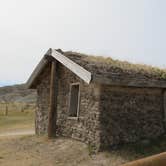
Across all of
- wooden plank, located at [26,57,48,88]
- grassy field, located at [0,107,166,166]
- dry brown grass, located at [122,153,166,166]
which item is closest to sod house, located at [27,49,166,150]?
wooden plank, located at [26,57,48,88]

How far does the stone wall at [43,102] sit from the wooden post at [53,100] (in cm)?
93

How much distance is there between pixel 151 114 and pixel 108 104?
6.21 ft

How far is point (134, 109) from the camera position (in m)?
11.5

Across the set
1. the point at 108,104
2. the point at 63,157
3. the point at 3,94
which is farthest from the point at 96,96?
the point at 3,94

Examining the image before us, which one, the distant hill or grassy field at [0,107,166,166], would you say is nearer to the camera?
grassy field at [0,107,166,166]

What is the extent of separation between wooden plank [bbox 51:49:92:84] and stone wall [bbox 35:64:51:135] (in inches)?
Answer: 63.4

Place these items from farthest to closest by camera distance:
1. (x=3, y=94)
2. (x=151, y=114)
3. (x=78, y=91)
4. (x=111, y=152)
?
(x=3, y=94)
(x=78, y=91)
(x=151, y=114)
(x=111, y=152)

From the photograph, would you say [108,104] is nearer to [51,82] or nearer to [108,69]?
[108,69]

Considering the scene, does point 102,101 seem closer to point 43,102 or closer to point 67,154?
point 67,154

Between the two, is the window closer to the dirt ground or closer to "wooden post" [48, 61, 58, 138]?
"wooden post" [48, 61, 58, 138]

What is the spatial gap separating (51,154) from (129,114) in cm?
286

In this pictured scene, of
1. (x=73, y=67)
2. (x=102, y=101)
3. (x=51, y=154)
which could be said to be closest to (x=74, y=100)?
(x=73, y=67)

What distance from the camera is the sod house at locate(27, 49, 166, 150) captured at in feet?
35.7

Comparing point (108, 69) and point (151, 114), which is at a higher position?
point (108, 69)
